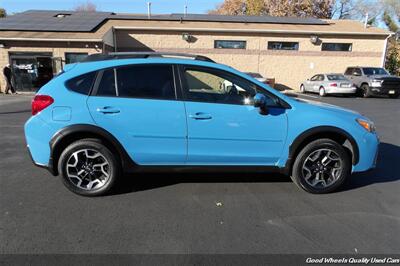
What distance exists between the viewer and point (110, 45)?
800 inches

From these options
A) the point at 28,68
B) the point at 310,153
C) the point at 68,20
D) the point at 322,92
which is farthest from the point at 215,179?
the point at 68,20

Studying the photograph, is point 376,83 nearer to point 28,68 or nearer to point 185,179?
point 185,179

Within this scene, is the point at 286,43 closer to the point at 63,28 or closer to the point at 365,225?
the point at 63,28

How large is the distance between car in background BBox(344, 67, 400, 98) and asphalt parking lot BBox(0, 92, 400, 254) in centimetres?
1536

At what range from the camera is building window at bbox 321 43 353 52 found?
22.6m

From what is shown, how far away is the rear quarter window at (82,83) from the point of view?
3.93 m

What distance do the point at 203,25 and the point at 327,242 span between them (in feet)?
71.3

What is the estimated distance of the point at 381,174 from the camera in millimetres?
5133

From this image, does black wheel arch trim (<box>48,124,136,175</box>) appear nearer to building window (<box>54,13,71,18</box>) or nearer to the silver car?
the silver car

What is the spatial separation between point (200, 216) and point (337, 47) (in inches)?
888

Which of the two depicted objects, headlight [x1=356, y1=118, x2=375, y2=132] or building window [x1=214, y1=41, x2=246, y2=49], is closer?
headlight [x1=356, y1=118, x2=375, y2=132]

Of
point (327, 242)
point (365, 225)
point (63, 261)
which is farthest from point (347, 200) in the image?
point (63, 261)

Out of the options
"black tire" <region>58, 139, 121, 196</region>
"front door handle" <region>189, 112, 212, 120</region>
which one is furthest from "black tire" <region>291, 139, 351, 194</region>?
"black tire" <region>58, 139, 121, 196</region>

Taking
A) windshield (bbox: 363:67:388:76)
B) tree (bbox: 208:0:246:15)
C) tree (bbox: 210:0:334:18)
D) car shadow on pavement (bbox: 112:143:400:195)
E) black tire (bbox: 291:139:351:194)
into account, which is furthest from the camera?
tree (bbox: 208:0:246:15)
